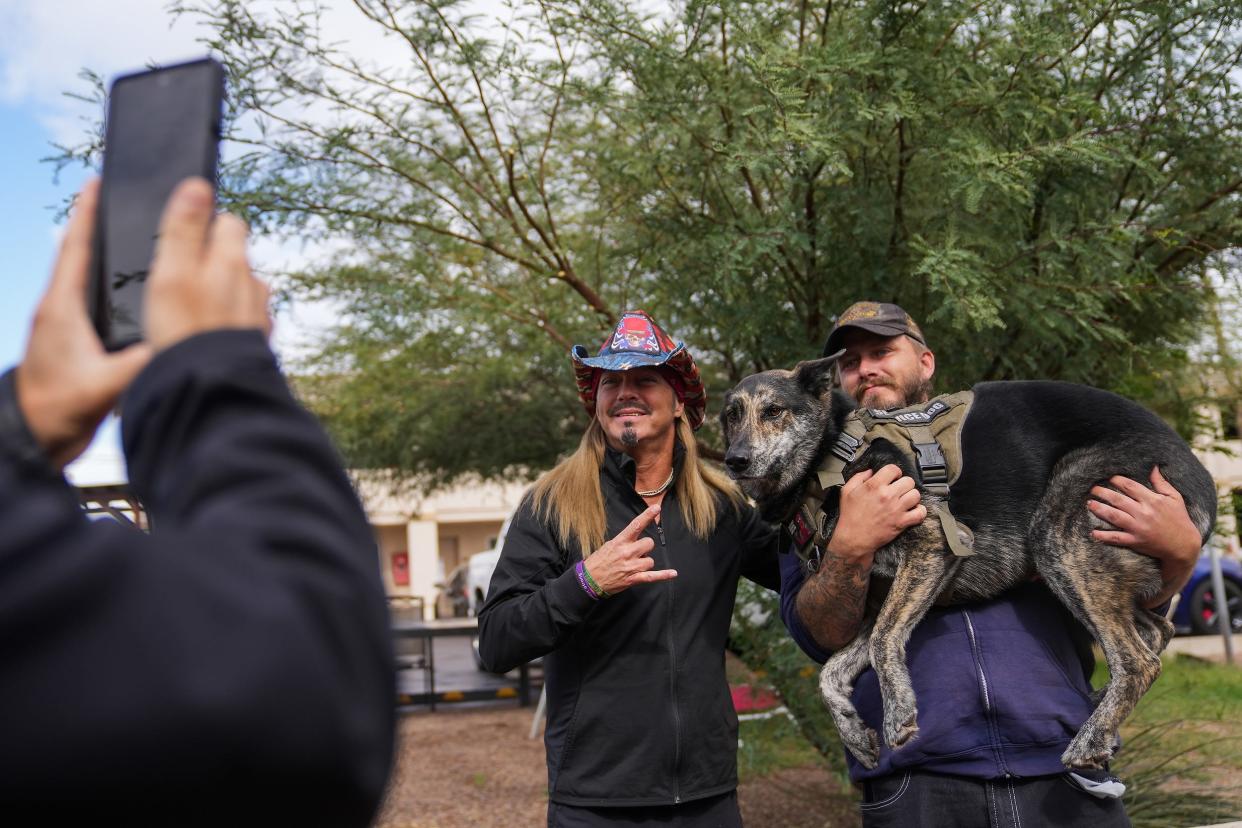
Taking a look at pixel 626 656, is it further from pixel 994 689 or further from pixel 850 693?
pixel 994 689

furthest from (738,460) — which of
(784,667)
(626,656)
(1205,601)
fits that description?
(1205,601)

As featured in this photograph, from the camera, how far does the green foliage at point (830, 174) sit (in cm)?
483

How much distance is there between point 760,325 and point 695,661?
284 centimetres

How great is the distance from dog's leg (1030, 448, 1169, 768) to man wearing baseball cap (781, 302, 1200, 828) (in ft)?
0.17

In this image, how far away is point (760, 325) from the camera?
5652 millimetres

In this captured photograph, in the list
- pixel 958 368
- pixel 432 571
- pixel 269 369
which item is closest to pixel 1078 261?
pixel 958 368

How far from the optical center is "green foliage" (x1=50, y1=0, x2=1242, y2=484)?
4.83m

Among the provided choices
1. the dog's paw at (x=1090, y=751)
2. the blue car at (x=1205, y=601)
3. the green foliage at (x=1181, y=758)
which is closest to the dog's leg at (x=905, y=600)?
the dog's paw at (x=1090, y=751)

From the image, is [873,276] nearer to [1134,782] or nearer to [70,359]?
[1134,782]

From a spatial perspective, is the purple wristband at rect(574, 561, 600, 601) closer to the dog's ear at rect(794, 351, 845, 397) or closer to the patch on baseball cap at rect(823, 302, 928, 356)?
the dog's ear at rect(794, 351, 845, 397)

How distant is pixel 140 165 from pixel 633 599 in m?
2.43

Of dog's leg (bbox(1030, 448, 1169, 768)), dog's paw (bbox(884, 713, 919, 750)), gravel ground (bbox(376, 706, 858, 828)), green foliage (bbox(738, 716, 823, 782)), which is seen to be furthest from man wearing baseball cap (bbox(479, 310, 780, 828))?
gravel ground (bbox(376, 706, 858, 828))

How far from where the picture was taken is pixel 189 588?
728mm

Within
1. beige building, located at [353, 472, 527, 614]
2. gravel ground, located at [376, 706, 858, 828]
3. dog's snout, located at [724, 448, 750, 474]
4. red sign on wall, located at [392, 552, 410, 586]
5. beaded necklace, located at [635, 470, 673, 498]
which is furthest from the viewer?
red sign on wall, located at [392, 552, 410, 586]
